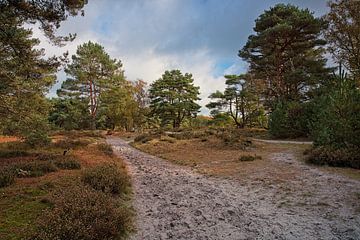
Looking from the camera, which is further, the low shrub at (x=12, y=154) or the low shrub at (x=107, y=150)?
the low shrub at (x=107, y=150)

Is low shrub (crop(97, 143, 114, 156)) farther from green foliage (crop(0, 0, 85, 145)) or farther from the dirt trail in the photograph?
the dirt trail

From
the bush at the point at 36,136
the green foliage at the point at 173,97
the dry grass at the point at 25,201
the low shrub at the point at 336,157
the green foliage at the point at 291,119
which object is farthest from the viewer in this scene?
the green foliage at the point at 173,97

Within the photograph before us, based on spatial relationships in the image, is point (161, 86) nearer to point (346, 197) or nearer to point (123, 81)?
point (123, 81)

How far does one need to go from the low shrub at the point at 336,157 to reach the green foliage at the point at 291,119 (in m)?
11.0

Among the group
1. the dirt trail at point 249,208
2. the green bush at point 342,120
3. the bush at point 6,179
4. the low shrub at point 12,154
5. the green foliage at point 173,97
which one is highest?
the green foliage at point 173,97

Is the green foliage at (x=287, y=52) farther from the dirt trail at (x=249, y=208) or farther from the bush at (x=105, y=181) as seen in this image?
the bush at (x=105, y=181)

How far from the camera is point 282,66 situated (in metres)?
28.1

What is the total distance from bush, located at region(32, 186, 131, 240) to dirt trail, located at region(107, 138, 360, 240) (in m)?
0.53

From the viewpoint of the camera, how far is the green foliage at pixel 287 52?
24.1 metres

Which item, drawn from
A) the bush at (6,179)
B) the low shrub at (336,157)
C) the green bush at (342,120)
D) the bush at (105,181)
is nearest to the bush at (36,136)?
the bush at (6,179)

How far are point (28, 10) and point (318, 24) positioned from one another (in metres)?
24.3

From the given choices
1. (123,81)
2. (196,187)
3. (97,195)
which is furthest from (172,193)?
(123,81)

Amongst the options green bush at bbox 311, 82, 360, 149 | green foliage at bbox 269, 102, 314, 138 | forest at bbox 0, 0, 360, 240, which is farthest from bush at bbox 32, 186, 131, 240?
green foliage at bbox 269, 102, 314, 138

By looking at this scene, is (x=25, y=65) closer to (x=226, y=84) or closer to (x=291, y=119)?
(x=291, y=119)
